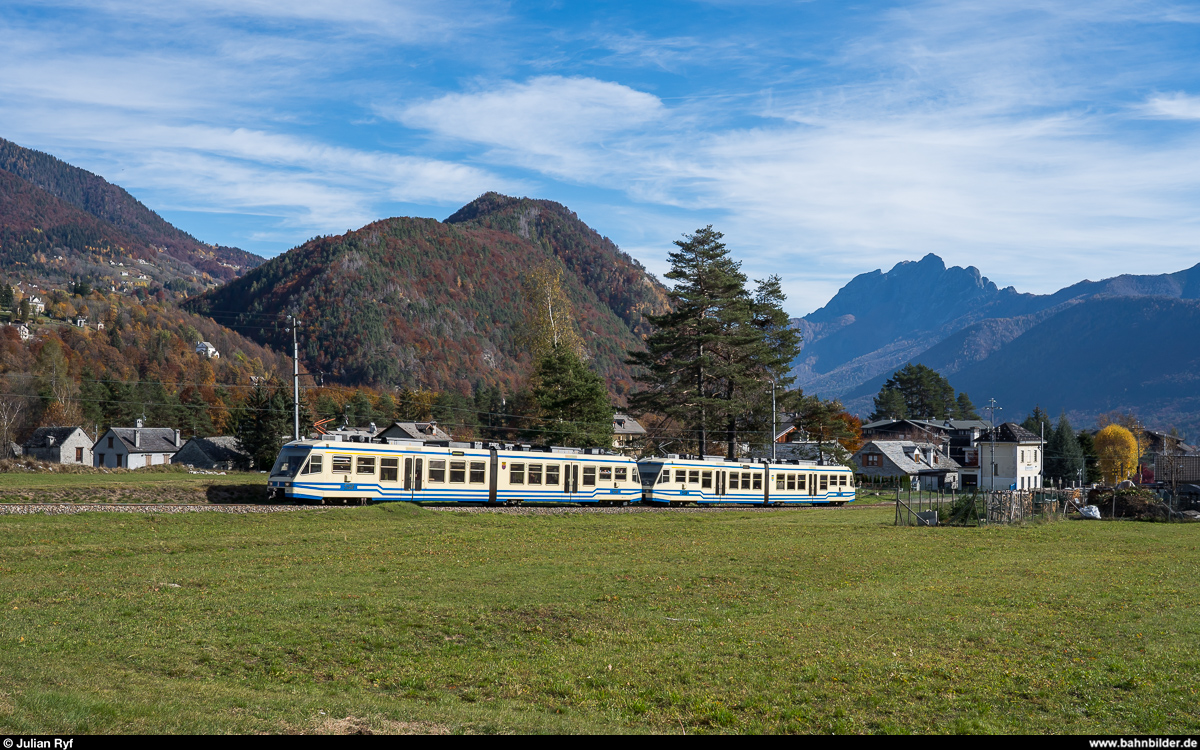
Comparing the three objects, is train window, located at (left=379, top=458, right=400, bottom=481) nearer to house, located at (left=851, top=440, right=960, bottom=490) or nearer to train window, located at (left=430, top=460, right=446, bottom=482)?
train window, located at (left=430, top=460, right=446, bottom=482)

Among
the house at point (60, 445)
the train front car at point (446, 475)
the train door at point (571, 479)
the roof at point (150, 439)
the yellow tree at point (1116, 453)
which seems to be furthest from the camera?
the yellow tree at point (1116, 453)

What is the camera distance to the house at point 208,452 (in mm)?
97750

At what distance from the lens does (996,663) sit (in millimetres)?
13516

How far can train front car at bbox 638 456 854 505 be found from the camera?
53.9 metres

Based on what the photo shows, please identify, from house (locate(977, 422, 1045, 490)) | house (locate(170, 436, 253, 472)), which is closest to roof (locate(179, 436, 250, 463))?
house (locate(170, 436, 253, 472))

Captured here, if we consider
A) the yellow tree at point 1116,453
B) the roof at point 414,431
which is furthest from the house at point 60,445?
the yellow tree at point 1116,453

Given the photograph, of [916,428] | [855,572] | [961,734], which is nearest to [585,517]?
[855,572]

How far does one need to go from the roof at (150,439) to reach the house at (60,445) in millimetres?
3635

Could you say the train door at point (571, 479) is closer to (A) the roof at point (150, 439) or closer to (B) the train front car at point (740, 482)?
(B) the train front car at point (740, 482)

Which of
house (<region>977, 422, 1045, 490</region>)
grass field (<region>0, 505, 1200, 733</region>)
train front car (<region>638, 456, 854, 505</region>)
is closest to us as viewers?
grass field (<region>0, 505, 1200, 733</region>)

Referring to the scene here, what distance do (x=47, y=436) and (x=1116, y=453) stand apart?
159939mm

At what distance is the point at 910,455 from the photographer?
111 m

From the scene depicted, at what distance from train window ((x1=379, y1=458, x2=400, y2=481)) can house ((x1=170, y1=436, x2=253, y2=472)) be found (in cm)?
5896

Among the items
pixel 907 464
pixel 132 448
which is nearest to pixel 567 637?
pixel 907 464
